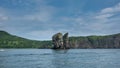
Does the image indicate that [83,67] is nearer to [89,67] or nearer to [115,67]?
[89,67]

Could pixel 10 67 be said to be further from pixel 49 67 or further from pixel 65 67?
pixel 65 67

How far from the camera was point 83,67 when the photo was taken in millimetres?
59469

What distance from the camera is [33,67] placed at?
197 feet

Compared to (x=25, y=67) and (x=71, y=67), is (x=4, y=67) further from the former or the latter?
(x=71, y=67)

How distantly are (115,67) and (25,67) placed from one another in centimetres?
2361

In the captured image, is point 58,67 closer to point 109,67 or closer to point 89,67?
point 89,67

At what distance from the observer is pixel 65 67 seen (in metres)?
59.8

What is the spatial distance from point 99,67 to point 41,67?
50.2ft

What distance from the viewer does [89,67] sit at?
59.1 meters

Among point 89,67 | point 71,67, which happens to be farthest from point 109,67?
point 71,67

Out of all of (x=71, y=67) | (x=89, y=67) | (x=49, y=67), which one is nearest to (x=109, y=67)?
(x=89, y=67)

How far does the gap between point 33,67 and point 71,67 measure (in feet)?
33.0

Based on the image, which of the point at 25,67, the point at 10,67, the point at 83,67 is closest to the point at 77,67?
the point at 83,67

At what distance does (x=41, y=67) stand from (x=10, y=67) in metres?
8.34
